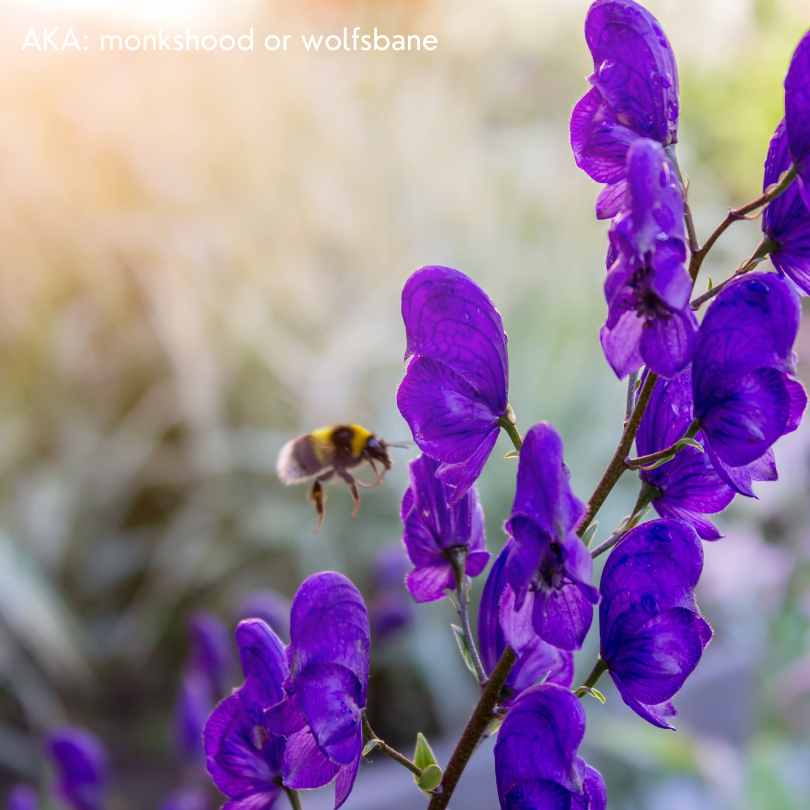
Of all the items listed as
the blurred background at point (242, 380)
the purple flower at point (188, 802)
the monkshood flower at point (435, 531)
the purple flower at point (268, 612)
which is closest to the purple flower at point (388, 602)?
the purple flower at point (268, 612)

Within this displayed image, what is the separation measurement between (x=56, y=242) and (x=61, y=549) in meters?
0.82

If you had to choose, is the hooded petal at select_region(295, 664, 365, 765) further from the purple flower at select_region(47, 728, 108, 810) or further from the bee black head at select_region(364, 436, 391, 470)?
the purple flower at select_region(47, 728, 108, 810)

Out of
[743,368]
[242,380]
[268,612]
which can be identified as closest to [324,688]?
[743,368]

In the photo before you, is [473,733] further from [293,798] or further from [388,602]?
[388,602]

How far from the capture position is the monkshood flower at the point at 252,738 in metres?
0.56

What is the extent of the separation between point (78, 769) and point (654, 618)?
0.71 m

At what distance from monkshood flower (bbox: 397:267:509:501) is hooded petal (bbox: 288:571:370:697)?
75 millimetres

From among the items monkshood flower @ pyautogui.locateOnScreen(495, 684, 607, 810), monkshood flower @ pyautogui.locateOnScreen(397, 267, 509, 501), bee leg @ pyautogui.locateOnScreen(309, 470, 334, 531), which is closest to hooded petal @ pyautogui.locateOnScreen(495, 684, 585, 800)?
monkshood flower @ pyautogui.locateOnScreen(495, 684, 607, 810)

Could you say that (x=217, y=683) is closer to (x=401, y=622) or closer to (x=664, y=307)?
(x=401, y=622)

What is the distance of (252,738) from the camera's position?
1.85 ft

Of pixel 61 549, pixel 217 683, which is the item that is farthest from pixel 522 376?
pixel 217 683

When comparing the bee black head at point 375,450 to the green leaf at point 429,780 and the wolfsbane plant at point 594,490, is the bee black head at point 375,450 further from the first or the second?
the green leaf at point 429,780

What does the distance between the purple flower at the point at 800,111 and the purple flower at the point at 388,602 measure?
38.2 inches

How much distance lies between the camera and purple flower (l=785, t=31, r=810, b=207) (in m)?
0.49
